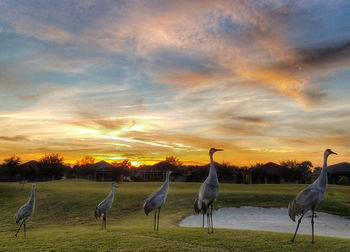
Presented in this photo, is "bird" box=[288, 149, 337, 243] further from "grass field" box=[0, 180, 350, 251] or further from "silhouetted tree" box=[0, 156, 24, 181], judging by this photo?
"silhouetted tree" box=[0, 156, 24, 181]

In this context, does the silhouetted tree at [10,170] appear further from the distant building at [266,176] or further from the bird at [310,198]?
the bird at [310,198]

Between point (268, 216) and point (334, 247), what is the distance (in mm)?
16569

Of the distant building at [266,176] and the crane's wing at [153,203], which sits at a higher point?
the distant building at [266,176]

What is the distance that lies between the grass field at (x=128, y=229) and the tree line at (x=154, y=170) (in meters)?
40.9

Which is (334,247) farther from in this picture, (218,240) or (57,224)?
(57,224)

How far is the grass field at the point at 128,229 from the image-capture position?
15.0 m

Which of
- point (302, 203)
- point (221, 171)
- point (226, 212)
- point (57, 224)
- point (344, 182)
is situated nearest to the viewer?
point (302, 203)

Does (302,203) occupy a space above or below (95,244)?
above

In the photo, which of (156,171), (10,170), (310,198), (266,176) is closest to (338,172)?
(266,176)

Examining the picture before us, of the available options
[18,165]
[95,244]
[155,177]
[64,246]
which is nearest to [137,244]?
[95,244]

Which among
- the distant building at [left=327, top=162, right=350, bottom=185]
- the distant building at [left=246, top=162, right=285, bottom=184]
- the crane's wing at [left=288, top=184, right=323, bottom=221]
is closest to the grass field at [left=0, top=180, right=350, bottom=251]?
the crane's wing at [left=288, top=184, right=323, bottom=221]

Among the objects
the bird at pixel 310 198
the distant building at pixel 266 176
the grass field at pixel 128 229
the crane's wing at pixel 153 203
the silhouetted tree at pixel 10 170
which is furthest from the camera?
the silhouetted tree at pixel 10 170

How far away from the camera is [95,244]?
15.6 metres

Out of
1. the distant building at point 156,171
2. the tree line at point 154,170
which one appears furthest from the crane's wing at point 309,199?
the distant building at point 156,171
